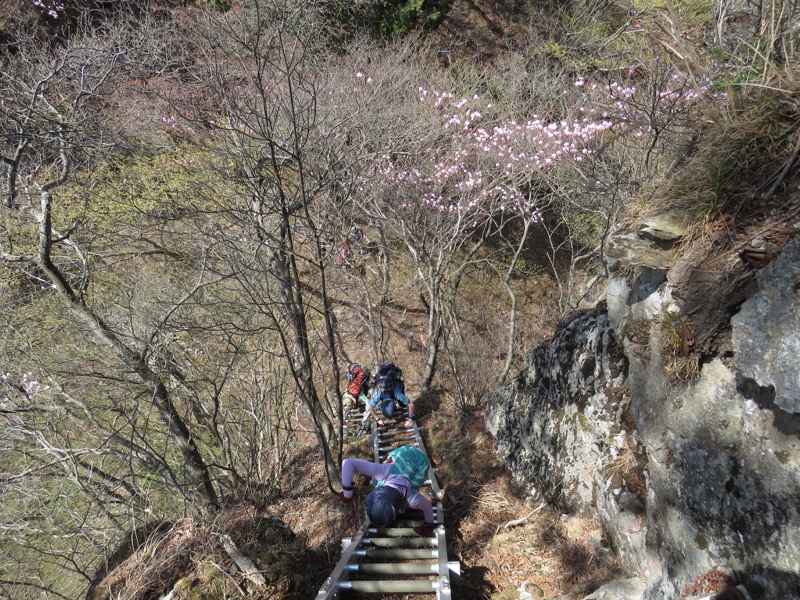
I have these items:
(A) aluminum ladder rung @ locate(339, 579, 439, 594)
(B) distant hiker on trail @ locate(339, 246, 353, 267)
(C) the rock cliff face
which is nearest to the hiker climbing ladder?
(A) aluminum ladder rung @ locate(339, 579, 439, 594)

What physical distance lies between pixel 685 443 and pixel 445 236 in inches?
346

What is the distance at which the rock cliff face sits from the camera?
7.68 ft

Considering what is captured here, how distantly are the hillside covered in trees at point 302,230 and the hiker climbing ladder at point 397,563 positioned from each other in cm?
44

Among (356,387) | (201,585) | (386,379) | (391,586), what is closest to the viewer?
(201,585)

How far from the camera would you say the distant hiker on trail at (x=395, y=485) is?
422cm

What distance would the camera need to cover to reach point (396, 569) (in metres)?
3.95

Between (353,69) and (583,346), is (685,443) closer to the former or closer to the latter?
(583,346)

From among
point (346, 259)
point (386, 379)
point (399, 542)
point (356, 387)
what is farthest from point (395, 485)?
point (346, 259)

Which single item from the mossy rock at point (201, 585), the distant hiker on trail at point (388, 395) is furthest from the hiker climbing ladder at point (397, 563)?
the distant hiker on trail at point (388, 395)

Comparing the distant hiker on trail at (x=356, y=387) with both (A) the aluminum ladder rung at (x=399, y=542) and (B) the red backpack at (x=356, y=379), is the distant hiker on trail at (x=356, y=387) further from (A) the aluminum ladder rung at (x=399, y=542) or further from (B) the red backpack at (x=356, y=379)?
Result: (A) the aluminum ladder rung at (x=399, y=542)

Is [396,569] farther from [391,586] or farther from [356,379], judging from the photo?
[356,379]

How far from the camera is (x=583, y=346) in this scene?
15.8 feet

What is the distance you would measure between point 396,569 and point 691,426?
277 cm

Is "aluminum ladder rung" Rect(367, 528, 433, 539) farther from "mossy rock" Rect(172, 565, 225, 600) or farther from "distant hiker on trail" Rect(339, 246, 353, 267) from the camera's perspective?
"distant hiker on trail" Rect(339, 246, 353, 267)
